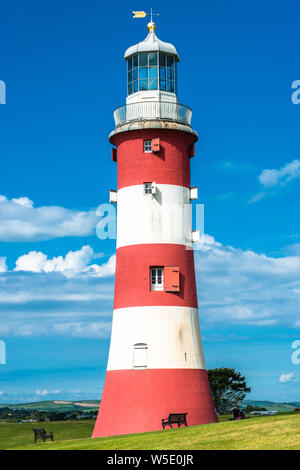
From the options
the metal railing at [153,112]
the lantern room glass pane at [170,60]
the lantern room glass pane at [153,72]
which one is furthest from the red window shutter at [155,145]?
the lantern room glass pane at [170,60]

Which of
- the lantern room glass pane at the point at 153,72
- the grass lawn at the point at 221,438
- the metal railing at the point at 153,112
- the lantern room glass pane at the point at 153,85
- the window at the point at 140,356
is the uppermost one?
the lantern room glass pane at the point at 153,72

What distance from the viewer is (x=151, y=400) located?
115ft

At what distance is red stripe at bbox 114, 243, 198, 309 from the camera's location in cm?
3647

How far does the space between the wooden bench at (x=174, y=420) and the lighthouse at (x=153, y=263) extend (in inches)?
21.2

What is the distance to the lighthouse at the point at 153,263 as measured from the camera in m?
35.5

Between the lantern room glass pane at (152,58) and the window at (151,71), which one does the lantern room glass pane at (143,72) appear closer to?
the window at (151,71)

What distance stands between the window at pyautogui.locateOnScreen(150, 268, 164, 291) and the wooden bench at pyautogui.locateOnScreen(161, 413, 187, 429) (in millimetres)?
6366

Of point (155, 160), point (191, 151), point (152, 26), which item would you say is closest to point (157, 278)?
point (155, 160)

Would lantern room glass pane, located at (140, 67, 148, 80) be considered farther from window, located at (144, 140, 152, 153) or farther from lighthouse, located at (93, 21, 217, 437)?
window, located at (144, 140, 152, 153)

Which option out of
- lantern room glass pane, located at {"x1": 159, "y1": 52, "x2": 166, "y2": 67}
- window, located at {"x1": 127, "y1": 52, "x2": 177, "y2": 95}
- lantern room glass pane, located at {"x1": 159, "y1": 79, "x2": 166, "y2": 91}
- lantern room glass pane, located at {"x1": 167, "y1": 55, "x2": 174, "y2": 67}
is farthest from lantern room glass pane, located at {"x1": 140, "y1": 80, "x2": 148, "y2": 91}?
lantern room glass pane, located at {"x1": 167, "y1": 55, "x2": 174, "y2": 67}

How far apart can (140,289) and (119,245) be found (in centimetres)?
299

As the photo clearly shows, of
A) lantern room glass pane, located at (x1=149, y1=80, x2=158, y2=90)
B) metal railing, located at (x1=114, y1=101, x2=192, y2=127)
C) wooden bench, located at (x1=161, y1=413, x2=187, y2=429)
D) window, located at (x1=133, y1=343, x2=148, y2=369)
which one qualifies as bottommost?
wooden bench, located at (x1=161, y1=413, x2=187, y2=429)
